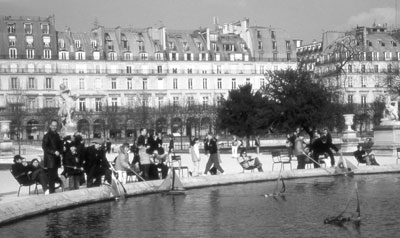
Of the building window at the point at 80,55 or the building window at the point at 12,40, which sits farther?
the building window at the point at 80,55

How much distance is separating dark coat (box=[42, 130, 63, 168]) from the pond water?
1519mm

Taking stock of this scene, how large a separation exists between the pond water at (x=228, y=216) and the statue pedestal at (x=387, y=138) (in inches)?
575

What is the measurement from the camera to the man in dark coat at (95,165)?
18.1 m

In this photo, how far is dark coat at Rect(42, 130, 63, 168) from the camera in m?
16.4

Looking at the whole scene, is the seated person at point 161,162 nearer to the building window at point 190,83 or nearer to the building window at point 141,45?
the building window at point 141,45

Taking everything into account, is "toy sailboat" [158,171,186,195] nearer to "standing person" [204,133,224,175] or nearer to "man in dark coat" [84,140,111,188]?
"man in dark coat" [84,140,111,188]

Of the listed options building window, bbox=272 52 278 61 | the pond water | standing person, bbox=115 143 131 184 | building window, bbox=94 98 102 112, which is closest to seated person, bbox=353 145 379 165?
the pond water

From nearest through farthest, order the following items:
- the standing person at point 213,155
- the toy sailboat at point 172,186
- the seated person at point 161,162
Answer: the toy sailboat at point 172,186
the seated person at point 161,162
the standing person at point 213,155

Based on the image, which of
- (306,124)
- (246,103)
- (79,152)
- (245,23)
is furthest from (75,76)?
(79,152)

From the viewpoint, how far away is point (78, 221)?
1384 cm

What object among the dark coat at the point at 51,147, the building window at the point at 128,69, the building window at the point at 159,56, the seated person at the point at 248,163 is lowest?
the seated person at the point at 248,163

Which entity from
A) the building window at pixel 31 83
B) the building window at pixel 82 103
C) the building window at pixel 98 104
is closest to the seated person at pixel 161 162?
the building window at pixel 31 83

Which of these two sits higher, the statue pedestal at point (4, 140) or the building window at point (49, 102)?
the building window at point (49, 102)

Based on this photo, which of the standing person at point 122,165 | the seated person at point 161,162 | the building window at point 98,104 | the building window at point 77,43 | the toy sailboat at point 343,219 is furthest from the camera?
the building window at point 77,43
